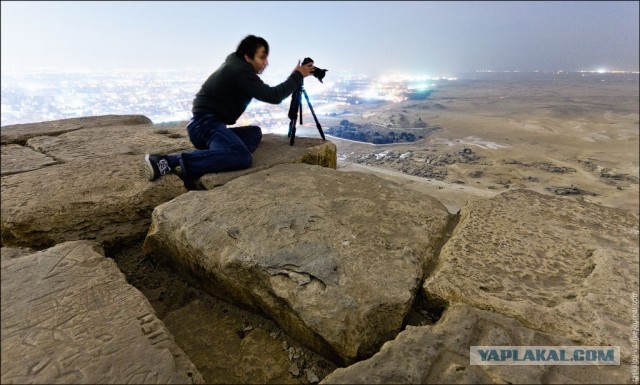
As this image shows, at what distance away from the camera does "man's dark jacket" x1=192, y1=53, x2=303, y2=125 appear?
2900mm

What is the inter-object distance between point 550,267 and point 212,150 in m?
2.60

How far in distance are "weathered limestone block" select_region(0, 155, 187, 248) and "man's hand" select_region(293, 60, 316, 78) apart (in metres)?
1.69

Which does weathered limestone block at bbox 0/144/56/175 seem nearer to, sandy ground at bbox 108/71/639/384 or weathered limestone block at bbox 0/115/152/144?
weathered limestone block at bbox 0/115/152/144

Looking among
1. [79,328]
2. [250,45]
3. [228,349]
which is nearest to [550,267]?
[228,349]

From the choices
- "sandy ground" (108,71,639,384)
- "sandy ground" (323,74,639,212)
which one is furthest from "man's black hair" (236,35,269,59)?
"sandy ground" (323,74,639,212)

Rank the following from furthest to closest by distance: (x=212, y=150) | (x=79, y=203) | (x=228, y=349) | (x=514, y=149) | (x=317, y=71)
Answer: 1. (x=514, y=149)
2. (x=317, y=71)
3. (x=212, y=150)
4. (x=79, y=203)
5. (x=228, y=349)

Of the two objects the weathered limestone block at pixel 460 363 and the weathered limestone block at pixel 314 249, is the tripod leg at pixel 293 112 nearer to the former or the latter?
the weathered limestone block at pixel 314 249

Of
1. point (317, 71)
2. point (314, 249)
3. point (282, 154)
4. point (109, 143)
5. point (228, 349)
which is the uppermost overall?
point (317, 71)

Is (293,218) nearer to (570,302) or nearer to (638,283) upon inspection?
(570,302)

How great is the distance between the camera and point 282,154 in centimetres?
334

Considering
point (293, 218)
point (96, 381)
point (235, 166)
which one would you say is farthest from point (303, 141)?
point (96, 381)

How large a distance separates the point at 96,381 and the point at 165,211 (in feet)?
3.96

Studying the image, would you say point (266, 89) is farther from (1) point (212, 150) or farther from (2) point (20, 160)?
(2) point (20, 160)

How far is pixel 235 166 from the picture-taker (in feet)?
9.46
